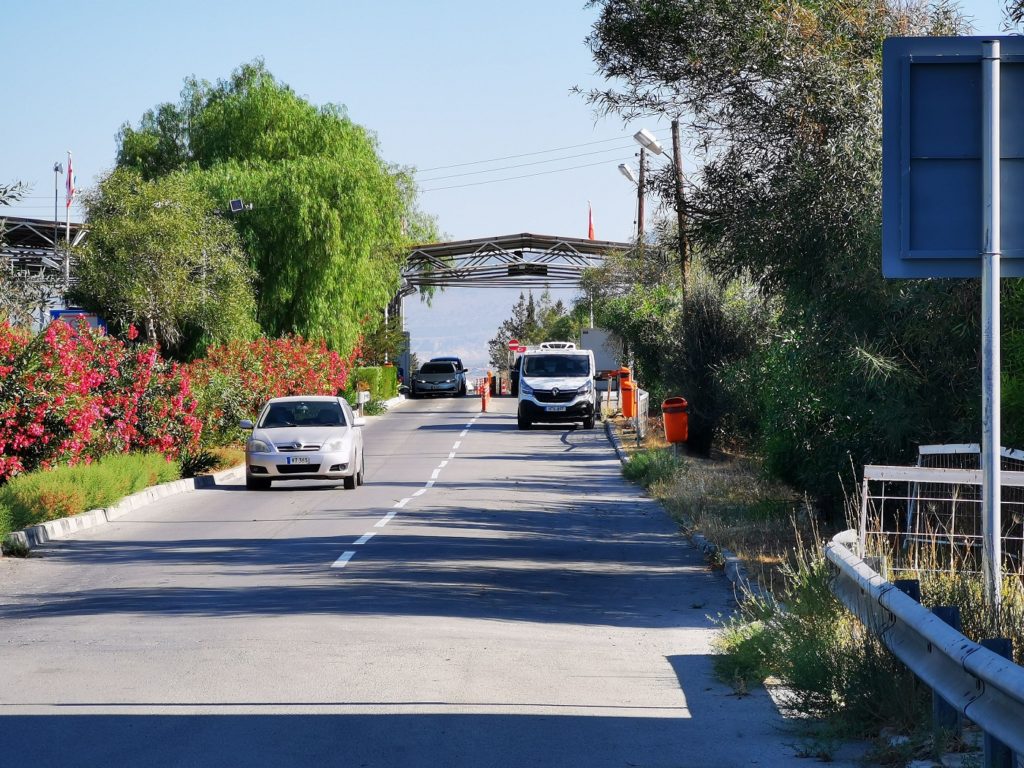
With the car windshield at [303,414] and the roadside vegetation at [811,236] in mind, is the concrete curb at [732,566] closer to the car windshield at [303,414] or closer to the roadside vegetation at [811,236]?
the roadside vegetation at [811,236]

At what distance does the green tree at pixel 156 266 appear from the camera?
1400 inches

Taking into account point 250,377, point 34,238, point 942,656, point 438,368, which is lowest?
point 942,656

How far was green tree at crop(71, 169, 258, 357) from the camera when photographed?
117ft

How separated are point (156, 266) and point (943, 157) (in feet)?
101

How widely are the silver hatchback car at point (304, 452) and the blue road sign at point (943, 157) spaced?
17.1 metres

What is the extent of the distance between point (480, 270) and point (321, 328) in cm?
2954

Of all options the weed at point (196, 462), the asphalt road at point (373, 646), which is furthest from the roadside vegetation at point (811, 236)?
the weed at point (196, 462)

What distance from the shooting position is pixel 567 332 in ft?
330

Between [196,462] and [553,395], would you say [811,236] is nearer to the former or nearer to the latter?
[196,462]

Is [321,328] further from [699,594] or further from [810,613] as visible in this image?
[810,613]

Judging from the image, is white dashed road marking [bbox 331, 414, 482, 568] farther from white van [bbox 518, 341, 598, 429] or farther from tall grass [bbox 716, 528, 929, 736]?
white van [bbox 518, 341, 598, 429]

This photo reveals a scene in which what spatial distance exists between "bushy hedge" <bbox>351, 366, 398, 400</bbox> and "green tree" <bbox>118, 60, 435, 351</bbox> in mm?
3224

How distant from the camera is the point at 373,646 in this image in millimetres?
9156

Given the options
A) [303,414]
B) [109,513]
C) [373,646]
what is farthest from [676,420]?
[373,646]
